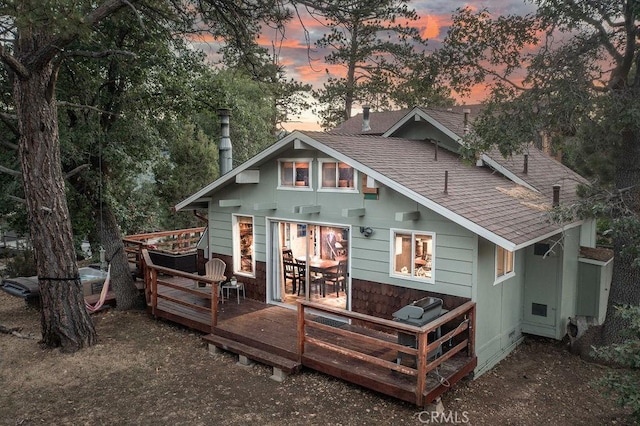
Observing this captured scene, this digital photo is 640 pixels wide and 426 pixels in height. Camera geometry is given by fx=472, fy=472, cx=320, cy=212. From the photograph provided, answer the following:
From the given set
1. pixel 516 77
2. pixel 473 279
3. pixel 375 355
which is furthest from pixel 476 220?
pixel 516 77

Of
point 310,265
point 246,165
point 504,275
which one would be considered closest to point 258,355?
point 310,265

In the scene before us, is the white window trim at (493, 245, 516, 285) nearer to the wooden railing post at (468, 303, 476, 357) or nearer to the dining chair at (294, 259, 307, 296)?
the wooden railing post at (468, 303, 476, 357)

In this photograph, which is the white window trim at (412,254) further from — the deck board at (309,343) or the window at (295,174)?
the window at (295,174)

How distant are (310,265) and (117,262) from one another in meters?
4.67

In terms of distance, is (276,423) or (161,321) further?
(161,321)

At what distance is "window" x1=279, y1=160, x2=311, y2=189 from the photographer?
9.31 metres

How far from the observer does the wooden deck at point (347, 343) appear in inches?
249

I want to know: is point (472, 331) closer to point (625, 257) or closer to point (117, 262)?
point (625, 257)

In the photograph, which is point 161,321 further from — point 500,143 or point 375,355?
point 500,143

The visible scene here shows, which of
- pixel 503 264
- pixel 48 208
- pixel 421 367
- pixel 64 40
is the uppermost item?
pixel 64 40

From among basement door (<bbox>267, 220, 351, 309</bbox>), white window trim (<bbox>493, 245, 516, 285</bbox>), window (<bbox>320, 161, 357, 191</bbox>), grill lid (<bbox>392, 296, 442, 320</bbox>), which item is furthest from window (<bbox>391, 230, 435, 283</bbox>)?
basement door (<bbox>267, 220, 351, 309</bbox>)

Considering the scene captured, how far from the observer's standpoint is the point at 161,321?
10.1 meters

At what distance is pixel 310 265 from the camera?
9.66 m

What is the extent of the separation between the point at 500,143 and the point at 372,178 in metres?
2.30
